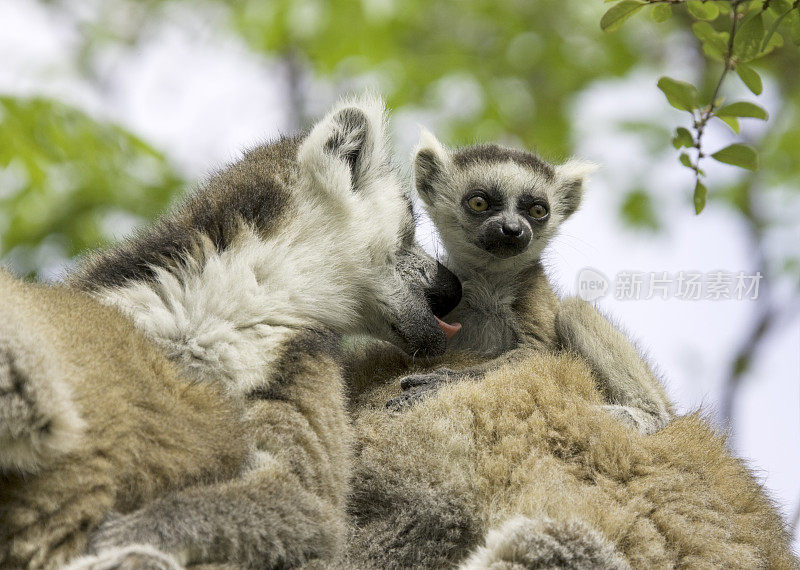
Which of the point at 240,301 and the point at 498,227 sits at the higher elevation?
the point at 498,227

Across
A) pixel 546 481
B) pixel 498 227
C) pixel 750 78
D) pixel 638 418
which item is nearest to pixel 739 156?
pixel 750 78

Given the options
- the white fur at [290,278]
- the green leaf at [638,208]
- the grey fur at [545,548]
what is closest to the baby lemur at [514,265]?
the white fur at [290,278]

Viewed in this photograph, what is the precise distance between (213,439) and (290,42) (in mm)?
9421

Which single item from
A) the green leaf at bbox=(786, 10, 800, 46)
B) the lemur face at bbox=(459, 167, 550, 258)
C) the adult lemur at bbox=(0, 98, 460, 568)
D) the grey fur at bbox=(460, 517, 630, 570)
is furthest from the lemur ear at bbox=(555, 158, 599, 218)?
the grey fur at bbox=(460, 517, 630, 570)

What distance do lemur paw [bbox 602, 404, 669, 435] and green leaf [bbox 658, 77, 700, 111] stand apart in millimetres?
1890

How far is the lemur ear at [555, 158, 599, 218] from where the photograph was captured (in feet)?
24.7

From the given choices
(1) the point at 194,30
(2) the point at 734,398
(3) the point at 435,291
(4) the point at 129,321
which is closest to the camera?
(4) the point at 129,321

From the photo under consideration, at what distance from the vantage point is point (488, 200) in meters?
7.00

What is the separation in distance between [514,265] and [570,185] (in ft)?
4.10

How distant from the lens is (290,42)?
1199 cm

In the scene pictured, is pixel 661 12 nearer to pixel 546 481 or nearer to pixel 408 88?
pixel 546 481

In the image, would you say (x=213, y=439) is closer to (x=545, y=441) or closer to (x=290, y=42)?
(x=545, y=441)

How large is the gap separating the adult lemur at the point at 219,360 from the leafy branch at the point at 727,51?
181 centimetres

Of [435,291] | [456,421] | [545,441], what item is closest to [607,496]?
[545,441]
